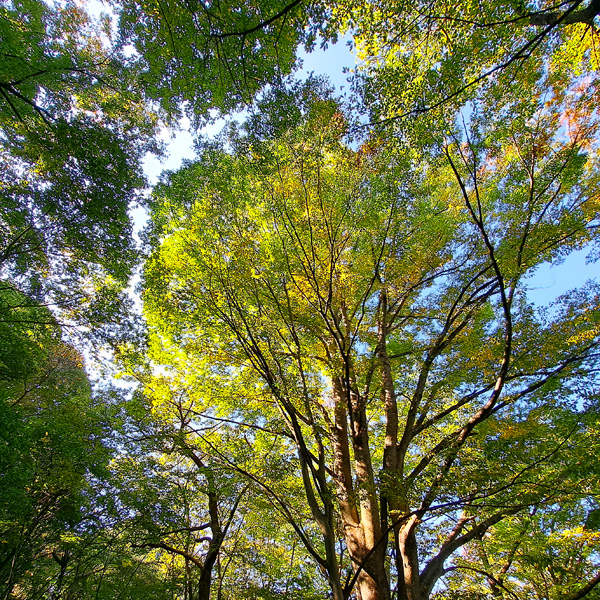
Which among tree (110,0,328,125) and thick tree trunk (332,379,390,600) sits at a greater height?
tree (110,0,328,125)

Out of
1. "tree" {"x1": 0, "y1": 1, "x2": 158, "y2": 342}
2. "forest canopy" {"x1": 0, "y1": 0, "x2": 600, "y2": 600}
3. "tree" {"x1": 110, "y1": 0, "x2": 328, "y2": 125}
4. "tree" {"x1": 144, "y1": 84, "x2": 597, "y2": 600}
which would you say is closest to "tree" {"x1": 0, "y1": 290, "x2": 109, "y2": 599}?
"forest canopy" {"x1": 0, "y1": 0, "x2": 600, "y2": 600}

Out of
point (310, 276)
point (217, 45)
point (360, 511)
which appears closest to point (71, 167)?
point (217, 45)

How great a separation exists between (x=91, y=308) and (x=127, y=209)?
2063 mm

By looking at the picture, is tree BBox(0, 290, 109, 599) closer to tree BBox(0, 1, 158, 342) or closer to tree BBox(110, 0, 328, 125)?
tree BBox(0, 1, 158, 342)

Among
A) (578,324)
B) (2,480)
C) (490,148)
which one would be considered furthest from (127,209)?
(578,324)

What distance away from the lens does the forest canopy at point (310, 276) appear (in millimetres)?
3430

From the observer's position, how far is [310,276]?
15.2 ft

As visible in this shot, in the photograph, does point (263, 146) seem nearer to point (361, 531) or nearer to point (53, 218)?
point (53, 218)

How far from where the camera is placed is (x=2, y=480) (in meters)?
4.85

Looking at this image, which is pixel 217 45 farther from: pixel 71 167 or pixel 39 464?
pixel 39 464

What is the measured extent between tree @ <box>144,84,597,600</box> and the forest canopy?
45 mm

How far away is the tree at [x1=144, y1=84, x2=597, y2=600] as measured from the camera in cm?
354

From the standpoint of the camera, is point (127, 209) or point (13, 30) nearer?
point (13, 30)

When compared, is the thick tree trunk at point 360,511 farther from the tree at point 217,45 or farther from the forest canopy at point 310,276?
the tree at point 217,45
